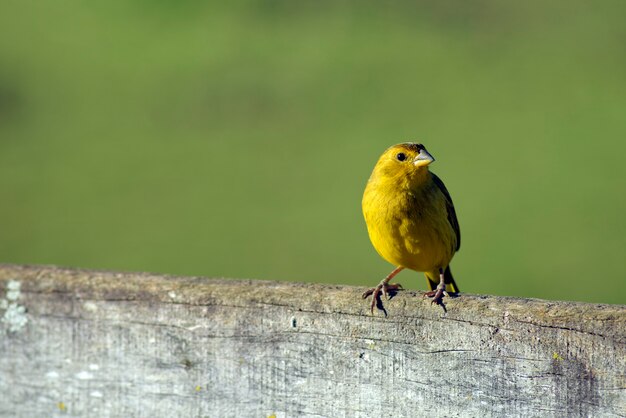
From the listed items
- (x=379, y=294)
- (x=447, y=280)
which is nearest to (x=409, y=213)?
(x=447, y=280)

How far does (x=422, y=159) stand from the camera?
12.1ft

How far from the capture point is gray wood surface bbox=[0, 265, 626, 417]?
212 centimetres

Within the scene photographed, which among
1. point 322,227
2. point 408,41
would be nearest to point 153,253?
point 322,227

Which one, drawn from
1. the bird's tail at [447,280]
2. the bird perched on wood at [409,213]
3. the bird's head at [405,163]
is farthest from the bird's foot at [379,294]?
the bird's tail at [447,280]

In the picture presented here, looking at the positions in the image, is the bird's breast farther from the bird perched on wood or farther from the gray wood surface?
the gray wood surface

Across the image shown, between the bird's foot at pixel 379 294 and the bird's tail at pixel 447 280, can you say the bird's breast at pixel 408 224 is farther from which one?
the bird's foot at pixel 379 294

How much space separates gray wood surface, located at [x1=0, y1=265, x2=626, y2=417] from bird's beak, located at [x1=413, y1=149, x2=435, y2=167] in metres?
1.32

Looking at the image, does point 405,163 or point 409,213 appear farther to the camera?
point 405,163

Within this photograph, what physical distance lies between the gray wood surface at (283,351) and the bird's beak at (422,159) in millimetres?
1322

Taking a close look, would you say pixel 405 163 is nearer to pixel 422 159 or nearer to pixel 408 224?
pixel 422 159

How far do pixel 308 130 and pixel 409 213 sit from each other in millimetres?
3614

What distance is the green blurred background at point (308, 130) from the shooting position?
6.19 meters

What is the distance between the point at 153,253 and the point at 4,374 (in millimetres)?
3959

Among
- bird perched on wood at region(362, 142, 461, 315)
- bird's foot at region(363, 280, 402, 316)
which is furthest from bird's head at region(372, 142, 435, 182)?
bird's foot at region(363, 280, 402, 316)
